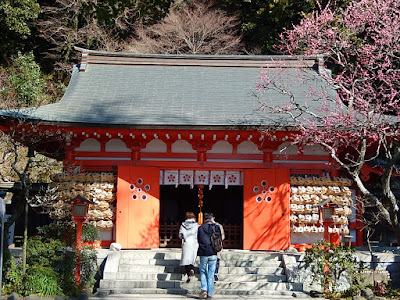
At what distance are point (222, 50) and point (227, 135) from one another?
578 inches

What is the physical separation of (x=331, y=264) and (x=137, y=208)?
481 cm

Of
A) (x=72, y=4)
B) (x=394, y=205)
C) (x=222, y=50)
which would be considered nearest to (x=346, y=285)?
(x=394, y=205)

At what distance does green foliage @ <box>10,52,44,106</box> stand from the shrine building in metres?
9.23

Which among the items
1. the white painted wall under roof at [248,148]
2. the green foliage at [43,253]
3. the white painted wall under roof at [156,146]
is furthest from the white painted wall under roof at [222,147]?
the green foliage at [43,253]

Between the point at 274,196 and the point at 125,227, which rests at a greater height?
the point at 274,196

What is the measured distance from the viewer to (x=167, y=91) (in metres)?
13.5

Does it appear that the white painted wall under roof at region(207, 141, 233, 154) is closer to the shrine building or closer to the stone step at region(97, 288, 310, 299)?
the shrine building

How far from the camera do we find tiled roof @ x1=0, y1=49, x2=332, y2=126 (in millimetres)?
11676

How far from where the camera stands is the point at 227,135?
1146cm

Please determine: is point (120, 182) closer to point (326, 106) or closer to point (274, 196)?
point (274, 196)

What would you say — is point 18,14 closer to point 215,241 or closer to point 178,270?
point 178,270

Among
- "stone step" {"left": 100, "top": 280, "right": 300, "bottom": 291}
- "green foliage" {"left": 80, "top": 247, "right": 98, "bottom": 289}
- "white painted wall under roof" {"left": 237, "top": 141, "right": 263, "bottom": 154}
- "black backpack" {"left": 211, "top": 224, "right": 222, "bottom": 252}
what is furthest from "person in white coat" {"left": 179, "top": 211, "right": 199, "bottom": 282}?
"white painted wall under roof" {"left": 237, "top": 141, "right": 263, "bottom": 154}

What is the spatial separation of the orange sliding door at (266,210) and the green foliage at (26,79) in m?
12.7

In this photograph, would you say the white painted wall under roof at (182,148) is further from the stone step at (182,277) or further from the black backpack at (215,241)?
the black backpack at (215,241)
